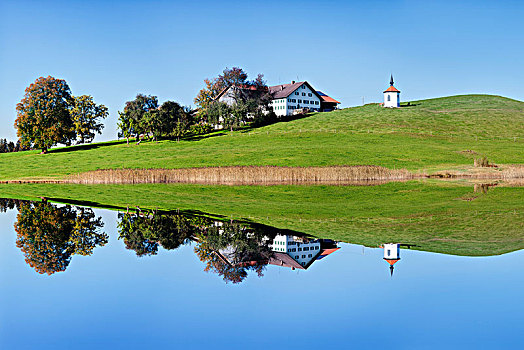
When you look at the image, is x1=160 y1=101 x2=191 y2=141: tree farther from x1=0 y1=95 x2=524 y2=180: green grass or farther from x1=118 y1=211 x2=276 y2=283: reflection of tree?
x1=118 y1=211 x2=276 y2=283: reflection of tree

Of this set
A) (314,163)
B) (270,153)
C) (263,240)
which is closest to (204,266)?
(263,240)

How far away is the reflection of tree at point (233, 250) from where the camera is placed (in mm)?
15109

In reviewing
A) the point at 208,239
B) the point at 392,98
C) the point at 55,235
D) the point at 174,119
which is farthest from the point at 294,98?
the point at 208,239

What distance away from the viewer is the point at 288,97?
5133 inches

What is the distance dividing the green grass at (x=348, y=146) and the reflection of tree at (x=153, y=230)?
128ft

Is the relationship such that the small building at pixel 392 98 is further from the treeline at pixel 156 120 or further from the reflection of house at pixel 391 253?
the reflection of house at pixel 391 253

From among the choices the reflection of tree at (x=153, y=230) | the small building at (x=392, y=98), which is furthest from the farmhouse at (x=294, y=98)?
the reflection of tree at (x=153, y=230)

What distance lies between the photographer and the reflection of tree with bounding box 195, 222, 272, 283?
49.6 feet

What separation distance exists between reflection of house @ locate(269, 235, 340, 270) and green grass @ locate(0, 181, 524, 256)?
1583 mm

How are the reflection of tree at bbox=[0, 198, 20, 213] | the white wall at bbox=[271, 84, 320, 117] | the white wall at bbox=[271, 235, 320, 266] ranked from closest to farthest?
the white wall at bbox=[271, 235, 320, 266] → the reflection of tree at bbox=[0, 198, 20, 213] → the white wall at bbox=[271, 84, 320, 117]

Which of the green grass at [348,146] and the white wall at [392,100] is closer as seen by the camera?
the green grass at [348,146]

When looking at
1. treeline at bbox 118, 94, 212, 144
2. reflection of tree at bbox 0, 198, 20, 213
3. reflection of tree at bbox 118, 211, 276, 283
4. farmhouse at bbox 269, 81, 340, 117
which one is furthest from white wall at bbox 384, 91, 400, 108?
reflection of tree at bbox 118, 211, 276, 283

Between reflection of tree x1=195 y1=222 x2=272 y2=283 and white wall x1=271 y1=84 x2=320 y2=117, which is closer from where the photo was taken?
reflection of tree x1=195 y1=222 x2=272 y2=283

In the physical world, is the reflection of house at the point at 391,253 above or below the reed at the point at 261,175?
below
